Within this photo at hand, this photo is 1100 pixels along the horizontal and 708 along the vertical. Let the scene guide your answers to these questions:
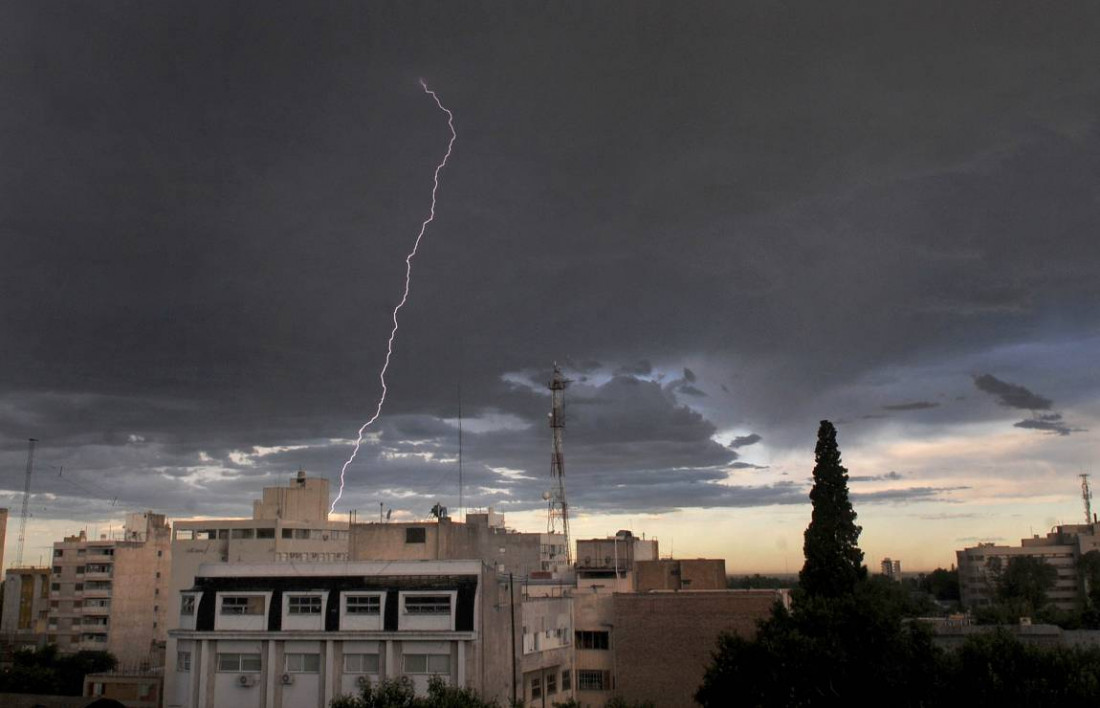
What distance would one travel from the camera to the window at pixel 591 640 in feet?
198

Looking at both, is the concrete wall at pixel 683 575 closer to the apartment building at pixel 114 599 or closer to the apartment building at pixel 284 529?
the apartment building at pixel 284 529

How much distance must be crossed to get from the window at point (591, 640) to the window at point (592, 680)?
5.18 ft

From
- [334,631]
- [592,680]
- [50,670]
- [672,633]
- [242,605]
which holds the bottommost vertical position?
[50,670]

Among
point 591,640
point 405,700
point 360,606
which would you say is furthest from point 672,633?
point 405,700

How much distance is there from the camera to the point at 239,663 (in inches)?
1876

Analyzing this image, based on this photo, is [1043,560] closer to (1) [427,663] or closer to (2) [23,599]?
(1) [427,663]

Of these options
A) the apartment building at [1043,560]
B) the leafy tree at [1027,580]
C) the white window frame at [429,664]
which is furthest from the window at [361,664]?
the apartment building at [1043,560]

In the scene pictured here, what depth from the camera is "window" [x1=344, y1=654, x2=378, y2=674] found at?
46.0 m

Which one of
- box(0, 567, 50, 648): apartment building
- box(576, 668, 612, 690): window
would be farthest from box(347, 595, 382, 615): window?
box(0, 567, 50, 648): apartment building

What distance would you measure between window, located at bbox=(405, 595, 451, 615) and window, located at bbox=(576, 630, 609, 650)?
17486 mm

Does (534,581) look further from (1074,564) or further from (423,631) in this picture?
(1074,564)

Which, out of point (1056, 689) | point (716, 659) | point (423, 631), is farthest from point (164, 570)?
point (1056, 689)

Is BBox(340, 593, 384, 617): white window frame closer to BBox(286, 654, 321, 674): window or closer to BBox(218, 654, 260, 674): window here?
BBox(286, 654, 321, 674): window

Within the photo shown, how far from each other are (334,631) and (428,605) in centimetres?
494
